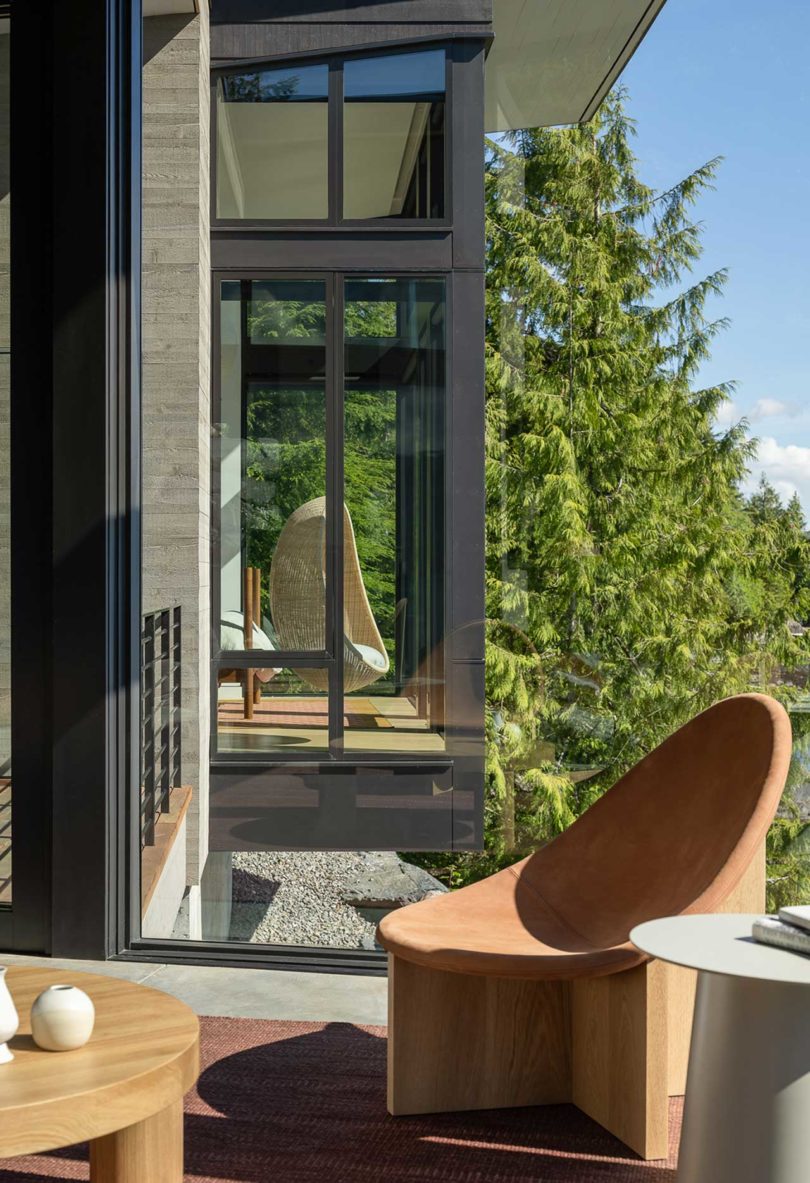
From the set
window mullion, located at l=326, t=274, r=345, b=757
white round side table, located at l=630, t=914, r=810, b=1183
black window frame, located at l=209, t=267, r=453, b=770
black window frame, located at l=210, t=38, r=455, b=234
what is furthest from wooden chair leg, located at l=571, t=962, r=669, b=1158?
black window frame, located at l=210, t=38, r=455, b=234

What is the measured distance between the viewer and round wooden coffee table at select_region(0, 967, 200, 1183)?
Result: 5.23 feet

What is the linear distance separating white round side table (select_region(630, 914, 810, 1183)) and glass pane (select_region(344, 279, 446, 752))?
5.38 feet

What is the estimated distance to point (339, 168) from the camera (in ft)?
11.0

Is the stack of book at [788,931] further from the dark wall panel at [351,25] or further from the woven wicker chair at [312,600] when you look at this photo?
the dark wall panel at [351,25]

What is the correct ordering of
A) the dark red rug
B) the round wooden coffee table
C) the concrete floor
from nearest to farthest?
1. the round wooden coffee table
2. the dark red rug
3. the concrete floor

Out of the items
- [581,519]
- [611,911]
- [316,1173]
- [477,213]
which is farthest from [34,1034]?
[477,213]

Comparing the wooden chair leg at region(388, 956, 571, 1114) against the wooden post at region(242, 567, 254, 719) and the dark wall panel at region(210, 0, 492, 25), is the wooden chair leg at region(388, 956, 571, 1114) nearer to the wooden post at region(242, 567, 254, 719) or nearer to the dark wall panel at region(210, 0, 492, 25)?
the wooden post at region(242, 567, 254, 719)

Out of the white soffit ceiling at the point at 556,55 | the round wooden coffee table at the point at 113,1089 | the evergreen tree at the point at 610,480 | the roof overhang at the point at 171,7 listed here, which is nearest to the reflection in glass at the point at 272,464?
the evergreen tree at the point at 610,480

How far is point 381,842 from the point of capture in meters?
3.58

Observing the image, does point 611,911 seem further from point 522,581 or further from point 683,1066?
point 522,581

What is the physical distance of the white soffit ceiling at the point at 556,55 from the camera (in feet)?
11.0

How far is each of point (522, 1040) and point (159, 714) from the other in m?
1.65

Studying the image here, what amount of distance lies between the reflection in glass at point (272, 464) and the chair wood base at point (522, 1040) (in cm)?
125

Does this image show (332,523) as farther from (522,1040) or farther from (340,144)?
(522,1040)
